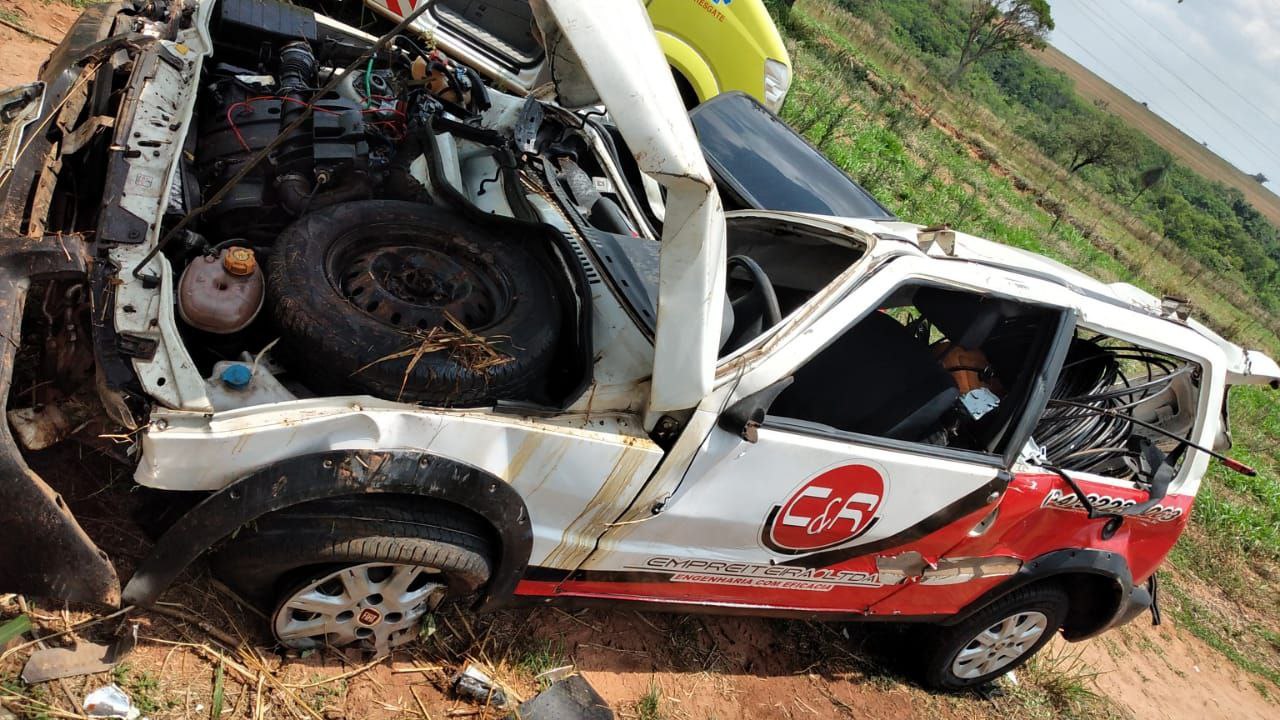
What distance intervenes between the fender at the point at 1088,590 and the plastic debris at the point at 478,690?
6.58 feet

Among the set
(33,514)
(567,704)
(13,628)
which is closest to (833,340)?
(567,704)

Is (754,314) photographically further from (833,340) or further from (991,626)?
(991,626)

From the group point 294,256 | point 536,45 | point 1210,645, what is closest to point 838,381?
point 294,256

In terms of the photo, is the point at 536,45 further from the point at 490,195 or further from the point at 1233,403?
the point at 1233,403

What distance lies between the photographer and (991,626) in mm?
3830

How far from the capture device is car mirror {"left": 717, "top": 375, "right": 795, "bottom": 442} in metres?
2.61

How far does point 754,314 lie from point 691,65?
4276 mm

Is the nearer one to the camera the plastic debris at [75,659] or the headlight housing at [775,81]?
the plastic debris at [75,659]

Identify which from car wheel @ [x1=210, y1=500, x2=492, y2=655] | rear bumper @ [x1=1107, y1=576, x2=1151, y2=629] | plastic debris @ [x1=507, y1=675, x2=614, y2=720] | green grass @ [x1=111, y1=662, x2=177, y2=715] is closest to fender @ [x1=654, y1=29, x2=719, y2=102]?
rear bumper @ [x1=1107, y1=576, x2=1151, y2=629]

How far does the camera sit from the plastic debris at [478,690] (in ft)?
9.57

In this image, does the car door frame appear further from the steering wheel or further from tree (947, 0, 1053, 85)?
tree (947, 0, 1053, 85)

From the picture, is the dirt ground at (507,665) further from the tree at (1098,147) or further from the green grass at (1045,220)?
the tree at (1098,147)

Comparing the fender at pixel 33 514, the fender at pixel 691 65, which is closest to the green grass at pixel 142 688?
the fender at pixel 33 514

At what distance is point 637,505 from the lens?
2.73 meters
